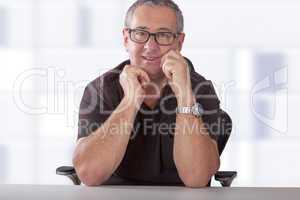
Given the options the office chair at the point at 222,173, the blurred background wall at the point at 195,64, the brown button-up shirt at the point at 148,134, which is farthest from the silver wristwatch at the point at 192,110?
the blurred background wall at the point at 195,64

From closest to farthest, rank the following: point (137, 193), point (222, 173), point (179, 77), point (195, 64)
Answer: point (137, 193) → point (179, 77) → point (222, 173) → point (195, 64)

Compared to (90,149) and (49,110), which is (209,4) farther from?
(90,149)

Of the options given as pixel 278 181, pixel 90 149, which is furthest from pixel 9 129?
pixel 90 149

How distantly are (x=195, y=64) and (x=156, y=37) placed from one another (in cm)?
193

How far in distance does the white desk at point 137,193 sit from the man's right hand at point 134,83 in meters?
0.42

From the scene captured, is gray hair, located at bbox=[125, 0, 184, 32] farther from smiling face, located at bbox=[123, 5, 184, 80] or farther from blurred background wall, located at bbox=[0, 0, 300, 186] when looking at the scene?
blurred background wall, located at bbox=[0, 0, 300, 186]

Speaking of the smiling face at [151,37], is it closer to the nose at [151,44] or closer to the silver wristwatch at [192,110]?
the nose at [151,44]

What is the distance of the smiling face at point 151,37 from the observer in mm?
1874

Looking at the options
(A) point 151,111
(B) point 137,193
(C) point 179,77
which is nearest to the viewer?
(B) point 137,193

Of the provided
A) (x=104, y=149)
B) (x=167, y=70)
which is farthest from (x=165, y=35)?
(x=104, y=149)

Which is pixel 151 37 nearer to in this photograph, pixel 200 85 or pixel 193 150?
pixel 200 85

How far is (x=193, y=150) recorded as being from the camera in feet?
5.57

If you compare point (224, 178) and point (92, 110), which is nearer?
point (92, 110)

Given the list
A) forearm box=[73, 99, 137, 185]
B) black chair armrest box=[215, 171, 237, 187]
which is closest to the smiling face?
forearm box=[73, 99, 137, 185]
